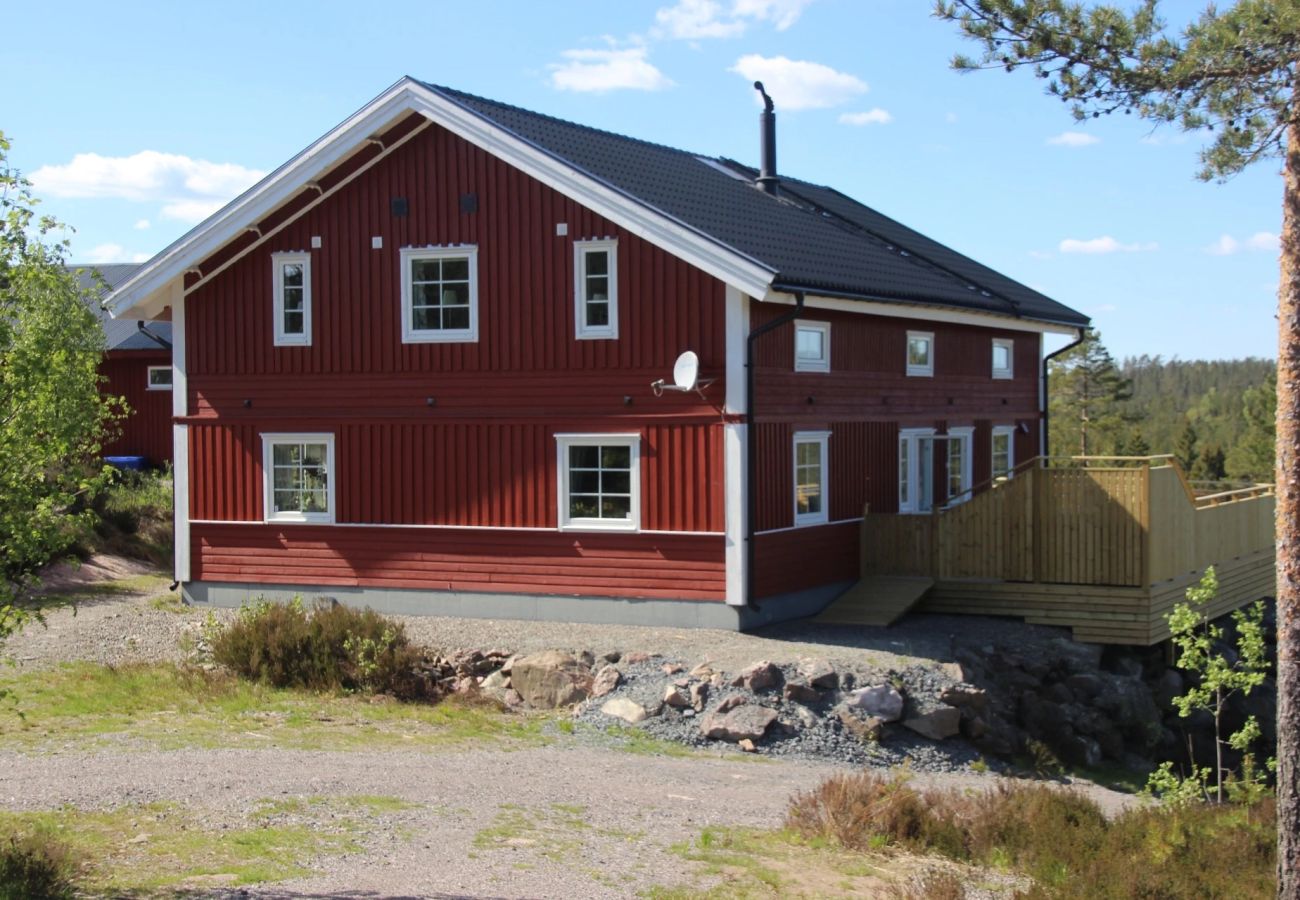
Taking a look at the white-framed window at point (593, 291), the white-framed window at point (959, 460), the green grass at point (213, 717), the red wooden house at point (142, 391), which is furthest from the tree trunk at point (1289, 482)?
the red wooden house at point (142, 391)

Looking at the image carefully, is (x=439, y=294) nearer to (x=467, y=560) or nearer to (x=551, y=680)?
(x=467, y=560)

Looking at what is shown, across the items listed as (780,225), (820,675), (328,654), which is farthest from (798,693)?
(780,225)

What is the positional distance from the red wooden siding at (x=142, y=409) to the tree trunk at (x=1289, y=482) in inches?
1173

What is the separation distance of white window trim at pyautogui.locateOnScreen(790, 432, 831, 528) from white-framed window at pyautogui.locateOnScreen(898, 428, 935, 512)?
101 inches

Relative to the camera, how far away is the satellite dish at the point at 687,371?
17938 mm

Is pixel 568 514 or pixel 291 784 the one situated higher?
pixel 568 514

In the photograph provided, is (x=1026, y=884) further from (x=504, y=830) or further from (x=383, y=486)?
(x=383, y=486)

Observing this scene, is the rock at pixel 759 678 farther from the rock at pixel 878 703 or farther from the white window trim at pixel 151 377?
the white window trim at pixel 151 377

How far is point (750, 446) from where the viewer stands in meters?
18.1

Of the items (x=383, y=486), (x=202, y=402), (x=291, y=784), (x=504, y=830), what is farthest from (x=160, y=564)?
(x=504, y=830)

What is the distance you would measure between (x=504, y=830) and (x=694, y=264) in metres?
9.17

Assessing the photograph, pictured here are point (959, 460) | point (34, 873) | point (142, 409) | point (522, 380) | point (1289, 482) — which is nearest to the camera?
point (34, 873)

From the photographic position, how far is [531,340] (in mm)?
19578

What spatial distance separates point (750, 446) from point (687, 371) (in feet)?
4.07
